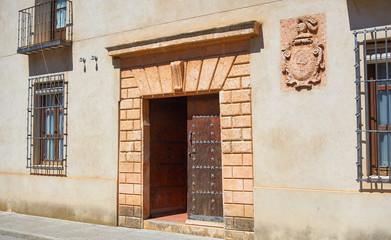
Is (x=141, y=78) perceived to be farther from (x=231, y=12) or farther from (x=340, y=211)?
(x=340, y=211)

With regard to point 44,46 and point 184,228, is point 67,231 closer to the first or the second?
point 184,228

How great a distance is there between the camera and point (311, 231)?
6617 millimetres

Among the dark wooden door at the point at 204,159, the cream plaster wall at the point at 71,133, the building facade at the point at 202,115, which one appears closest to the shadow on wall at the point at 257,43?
the building facade at the point at 202,115

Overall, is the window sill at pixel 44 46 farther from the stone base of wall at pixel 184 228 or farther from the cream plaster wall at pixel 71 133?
the stone base of wall at pixel 184 228

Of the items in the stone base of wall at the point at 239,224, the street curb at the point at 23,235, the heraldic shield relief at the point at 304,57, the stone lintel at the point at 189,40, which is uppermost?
the stone lintel at the point at 189,40

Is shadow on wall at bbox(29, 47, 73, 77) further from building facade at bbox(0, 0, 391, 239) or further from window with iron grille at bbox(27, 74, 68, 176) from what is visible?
window with iron grille at bbox(27, 74, 68, 176)

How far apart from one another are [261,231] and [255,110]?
190cm

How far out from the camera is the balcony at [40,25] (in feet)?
35.0

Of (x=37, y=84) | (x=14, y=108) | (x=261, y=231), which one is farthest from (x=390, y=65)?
(x=14, y=108)

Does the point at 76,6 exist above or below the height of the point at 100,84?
above

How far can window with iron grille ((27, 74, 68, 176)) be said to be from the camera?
1020 centimetres

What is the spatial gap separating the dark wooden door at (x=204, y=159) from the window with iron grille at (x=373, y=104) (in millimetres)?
2534

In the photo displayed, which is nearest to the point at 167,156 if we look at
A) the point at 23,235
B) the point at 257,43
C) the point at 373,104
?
the point at 23,235

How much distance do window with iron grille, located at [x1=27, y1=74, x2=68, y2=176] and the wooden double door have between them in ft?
7.53
